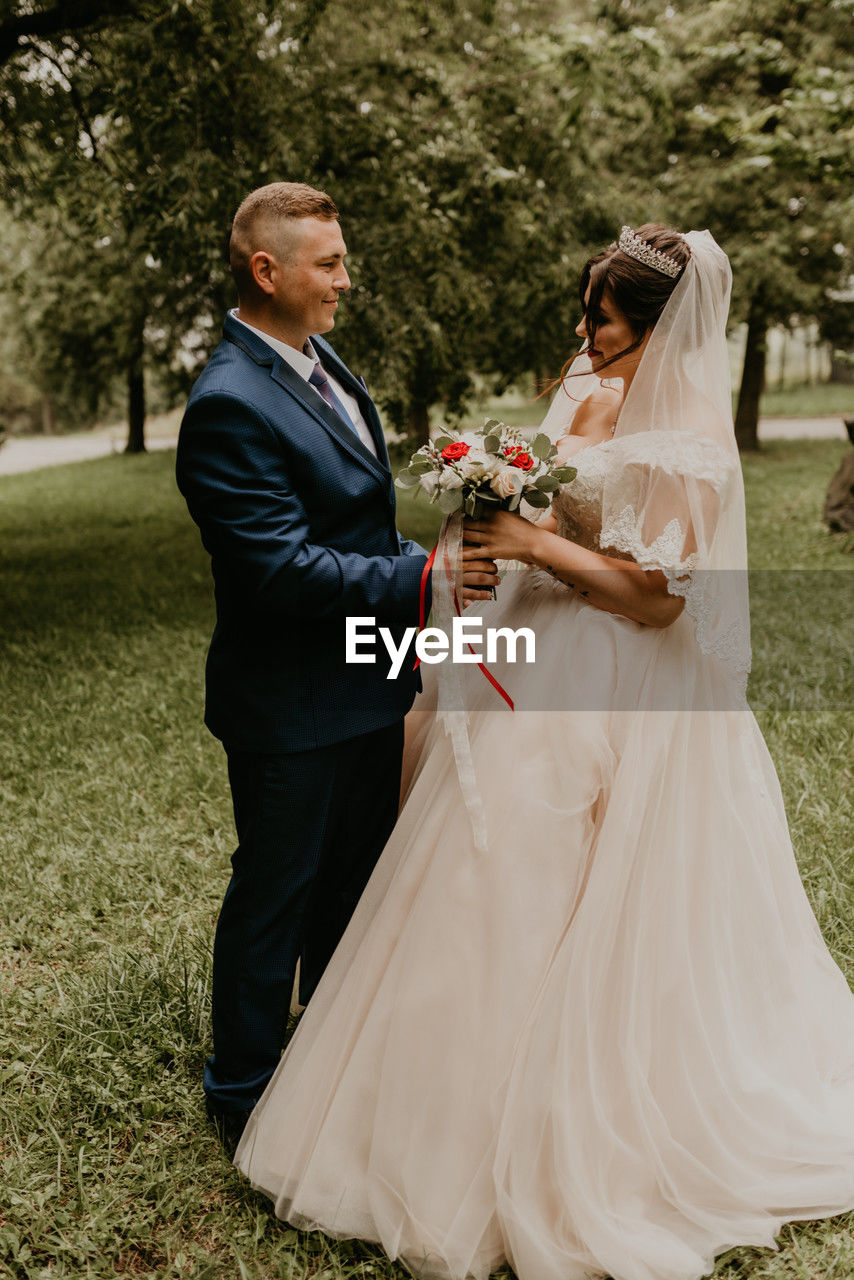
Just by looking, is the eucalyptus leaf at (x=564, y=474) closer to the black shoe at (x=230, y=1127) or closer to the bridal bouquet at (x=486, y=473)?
the bridal bouquet at (x=486, y=473)

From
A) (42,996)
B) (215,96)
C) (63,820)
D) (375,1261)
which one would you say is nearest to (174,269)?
(215,96)

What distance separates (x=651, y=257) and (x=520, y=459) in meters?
0.63

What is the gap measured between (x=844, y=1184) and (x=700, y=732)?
1.14 meters

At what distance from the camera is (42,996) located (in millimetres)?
3498

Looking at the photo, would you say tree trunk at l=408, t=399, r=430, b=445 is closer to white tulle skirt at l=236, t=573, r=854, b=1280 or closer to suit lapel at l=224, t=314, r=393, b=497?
suit lapel at l=224, t=314, r=393, b=497

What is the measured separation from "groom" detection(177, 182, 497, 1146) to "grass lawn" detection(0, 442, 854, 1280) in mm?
318

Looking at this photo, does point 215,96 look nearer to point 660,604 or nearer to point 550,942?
point 660,604

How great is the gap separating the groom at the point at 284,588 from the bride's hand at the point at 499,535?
46 millimetres

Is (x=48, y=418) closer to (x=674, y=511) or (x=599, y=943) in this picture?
(x=674, y=511)

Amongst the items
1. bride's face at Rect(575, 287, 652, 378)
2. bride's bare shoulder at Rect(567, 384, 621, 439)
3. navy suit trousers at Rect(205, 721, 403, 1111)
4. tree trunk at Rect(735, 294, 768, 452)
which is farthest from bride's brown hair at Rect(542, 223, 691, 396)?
tree trunk at Rect(735, 294, 768, 452)

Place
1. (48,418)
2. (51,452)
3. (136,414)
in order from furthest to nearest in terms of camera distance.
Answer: (48,418)
(51,452)
(136,414)

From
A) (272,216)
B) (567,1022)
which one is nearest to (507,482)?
(272,216)

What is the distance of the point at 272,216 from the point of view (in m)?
2.38

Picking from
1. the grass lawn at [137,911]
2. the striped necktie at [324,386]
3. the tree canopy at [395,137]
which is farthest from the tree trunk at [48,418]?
the striped necktie at [324,386]
